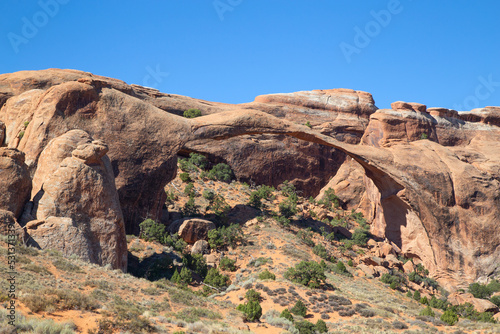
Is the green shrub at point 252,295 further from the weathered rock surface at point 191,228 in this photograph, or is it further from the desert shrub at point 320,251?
the desert shrub at point 320,251

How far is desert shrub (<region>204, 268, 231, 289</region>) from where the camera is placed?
2789 centimetres

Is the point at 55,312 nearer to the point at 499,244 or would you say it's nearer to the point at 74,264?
the point at 74,264

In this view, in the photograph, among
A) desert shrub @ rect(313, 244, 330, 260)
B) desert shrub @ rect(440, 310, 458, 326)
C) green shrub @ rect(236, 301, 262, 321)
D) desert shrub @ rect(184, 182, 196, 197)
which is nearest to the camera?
green shrub @ rect(236, 301, 262, 321)

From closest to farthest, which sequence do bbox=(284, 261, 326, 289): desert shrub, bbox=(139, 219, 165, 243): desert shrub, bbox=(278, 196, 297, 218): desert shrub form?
bbox=(284, 261, 326, 289): desert shrub < bbox=(139, 219, 165, 243): desert shrub < bbox=(278, 196, 297, 218): desert shrub

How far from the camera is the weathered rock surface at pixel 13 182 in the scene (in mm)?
21378

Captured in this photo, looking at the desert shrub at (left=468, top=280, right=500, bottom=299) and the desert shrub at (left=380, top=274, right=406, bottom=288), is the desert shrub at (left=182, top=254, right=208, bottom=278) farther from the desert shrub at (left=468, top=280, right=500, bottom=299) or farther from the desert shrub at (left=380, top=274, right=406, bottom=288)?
the desert shrub at (left=468, top=280, right=500, bottom=299)

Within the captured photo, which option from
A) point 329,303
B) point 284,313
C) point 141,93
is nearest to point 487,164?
point 329,303

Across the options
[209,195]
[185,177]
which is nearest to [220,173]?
[185,177]

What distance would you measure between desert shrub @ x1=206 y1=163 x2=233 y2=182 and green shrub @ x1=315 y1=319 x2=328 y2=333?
24770mm

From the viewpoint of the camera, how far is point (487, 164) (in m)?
40.8

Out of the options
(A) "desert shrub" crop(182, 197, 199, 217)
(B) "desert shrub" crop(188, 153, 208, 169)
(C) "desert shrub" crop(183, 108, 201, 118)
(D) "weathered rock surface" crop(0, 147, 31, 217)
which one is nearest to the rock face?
(D) "weathered rock surface" crop(0, 147, 31, 217)

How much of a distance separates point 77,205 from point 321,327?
12485 millimetres

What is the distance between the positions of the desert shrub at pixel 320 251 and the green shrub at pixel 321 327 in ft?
42.6

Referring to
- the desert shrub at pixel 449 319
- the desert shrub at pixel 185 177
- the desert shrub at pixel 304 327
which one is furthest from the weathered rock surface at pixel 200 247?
the desert shrub at pixel 449 319
